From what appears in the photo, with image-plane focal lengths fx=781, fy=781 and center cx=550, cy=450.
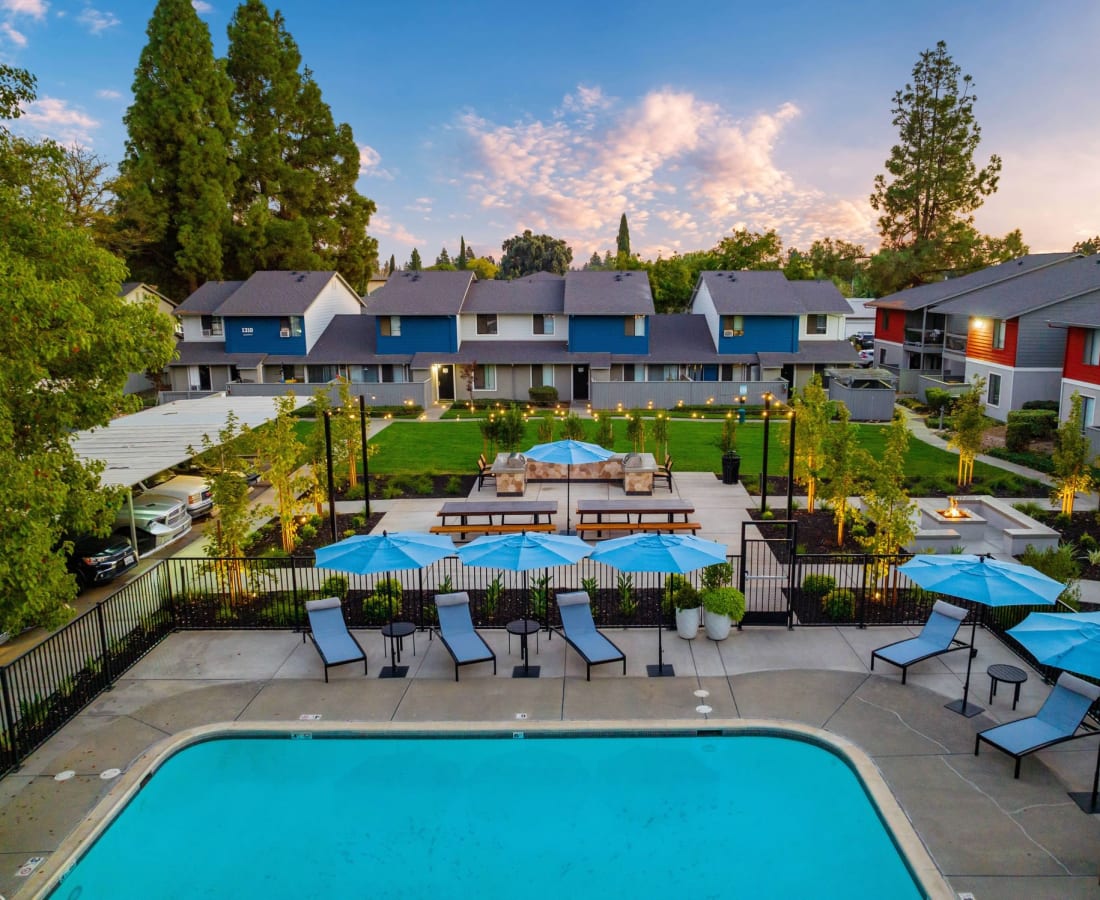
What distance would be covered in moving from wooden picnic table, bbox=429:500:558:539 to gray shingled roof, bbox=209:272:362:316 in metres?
28.9

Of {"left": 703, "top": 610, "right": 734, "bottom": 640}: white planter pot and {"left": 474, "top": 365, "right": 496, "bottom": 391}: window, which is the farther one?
{"left": 474, "top": 365, "right": 496, "bottom": 391}: window

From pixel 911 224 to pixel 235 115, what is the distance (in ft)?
180

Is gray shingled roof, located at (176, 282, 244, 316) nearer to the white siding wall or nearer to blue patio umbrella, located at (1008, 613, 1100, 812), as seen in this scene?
the white siding wall

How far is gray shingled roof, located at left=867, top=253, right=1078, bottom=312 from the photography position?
45.6 m

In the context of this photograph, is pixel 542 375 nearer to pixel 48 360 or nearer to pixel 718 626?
pixel 718 626

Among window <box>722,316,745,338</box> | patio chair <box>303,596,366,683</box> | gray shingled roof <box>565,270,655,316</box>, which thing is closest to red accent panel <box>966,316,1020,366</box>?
window <box>722,316,745,338</box>

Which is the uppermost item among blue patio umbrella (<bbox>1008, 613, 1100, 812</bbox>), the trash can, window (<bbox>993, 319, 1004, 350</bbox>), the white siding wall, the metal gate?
the white siding wall

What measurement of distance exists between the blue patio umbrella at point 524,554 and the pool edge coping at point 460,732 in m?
1.91

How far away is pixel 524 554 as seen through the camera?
12977 mm

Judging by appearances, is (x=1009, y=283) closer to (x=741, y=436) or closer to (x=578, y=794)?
(x=741, y=436)

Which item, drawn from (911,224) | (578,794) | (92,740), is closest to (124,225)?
(92,740)

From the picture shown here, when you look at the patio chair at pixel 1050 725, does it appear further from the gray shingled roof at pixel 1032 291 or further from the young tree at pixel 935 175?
the young tree at pixel 935 175

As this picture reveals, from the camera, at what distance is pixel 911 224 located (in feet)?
212

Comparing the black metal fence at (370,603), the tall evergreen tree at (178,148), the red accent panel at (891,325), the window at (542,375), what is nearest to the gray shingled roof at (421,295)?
the window at (542,375)
